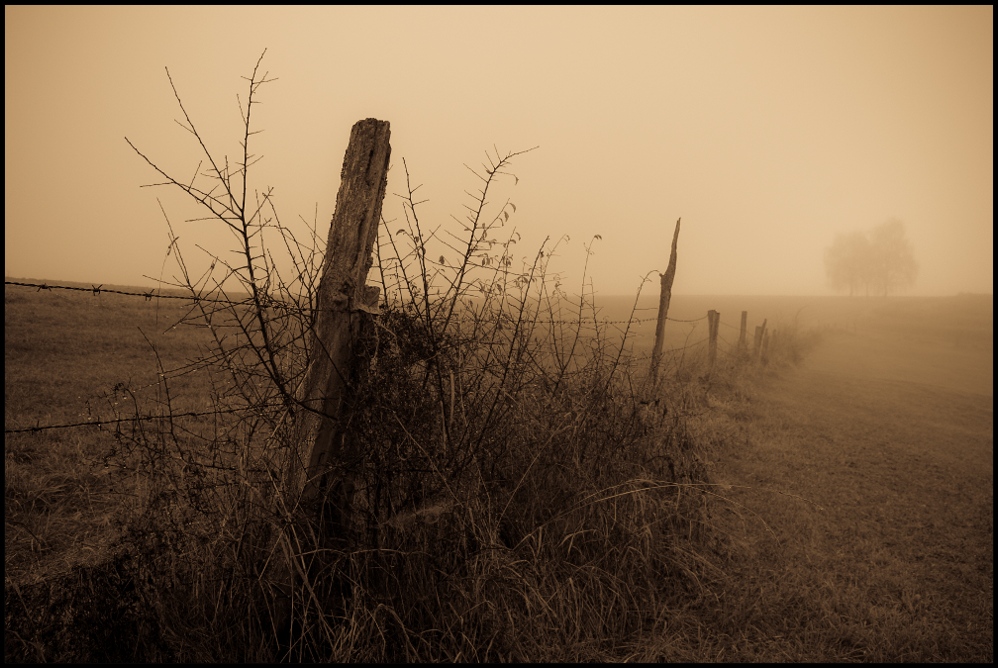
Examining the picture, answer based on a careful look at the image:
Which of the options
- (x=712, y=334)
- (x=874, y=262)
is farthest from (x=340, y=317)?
(x=874, y=262)

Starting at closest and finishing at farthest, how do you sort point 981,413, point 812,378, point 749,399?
point 749,399, point 981,413, point 812,378

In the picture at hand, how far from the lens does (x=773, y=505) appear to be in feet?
15.1

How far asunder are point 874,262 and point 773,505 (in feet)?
257

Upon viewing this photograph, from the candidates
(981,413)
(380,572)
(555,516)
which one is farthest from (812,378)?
(380,572)

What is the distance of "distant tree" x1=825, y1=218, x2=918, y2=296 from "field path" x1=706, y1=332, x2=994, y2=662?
→ 232 ft

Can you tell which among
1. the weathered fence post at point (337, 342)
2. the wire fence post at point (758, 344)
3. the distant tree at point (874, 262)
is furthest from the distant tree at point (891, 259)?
the weathered fence post at point (337, 342)

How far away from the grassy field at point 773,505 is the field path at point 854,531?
15 millimetres

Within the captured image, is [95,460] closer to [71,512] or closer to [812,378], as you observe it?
[71,512]

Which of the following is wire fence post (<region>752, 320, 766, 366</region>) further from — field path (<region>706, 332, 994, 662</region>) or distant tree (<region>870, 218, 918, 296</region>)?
distant tree (<region>870, 218, 918, 296</region>)

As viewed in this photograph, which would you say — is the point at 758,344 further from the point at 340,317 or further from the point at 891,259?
the point at 891,259

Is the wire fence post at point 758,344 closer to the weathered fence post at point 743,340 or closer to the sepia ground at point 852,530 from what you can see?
the weathered fence post at point 743,340

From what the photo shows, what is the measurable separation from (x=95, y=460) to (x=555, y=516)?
401 centimetres

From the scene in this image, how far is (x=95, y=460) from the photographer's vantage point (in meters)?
4.34

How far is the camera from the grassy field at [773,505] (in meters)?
2.79
